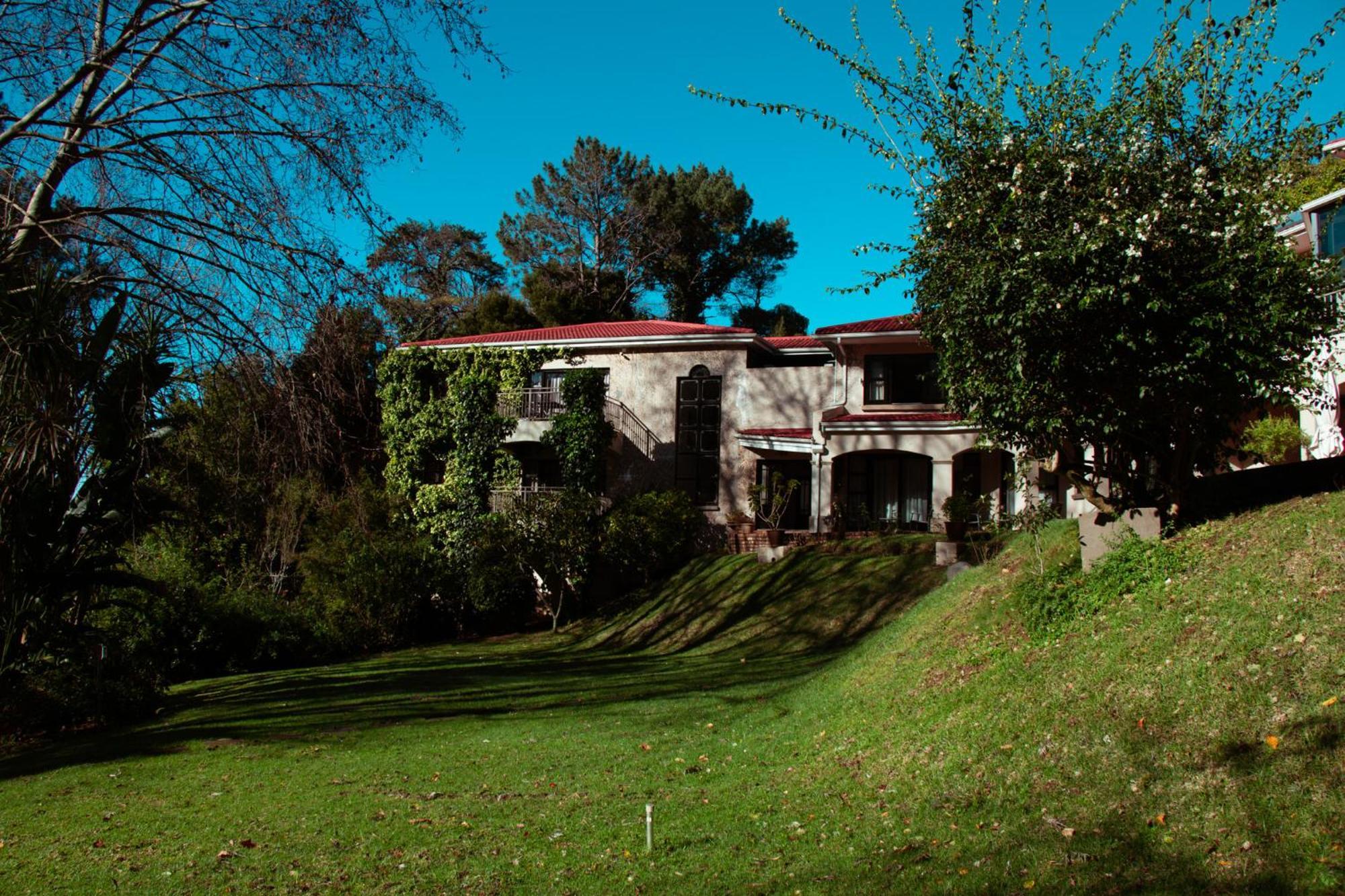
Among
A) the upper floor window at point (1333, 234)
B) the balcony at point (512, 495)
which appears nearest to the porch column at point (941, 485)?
the balcony at point (512, 495)

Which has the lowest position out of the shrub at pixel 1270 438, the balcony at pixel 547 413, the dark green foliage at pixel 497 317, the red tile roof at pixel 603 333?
the shrub at pixel 1270 438

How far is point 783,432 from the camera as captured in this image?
31.1 m

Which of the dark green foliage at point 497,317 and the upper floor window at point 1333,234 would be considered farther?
the dark green foliage at point 497,317

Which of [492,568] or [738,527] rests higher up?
[738,527]

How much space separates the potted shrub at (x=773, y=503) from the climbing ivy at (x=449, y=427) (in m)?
8.34

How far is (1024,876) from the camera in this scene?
613 cm

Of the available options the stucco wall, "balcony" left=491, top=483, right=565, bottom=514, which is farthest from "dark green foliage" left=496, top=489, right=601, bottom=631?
the stucco wall

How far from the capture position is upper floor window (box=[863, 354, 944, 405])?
100 feet

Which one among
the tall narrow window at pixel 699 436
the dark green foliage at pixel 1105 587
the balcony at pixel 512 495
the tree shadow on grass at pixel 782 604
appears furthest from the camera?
the tall narrow window at pixel 699 436

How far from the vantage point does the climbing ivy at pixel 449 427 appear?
33.3 meters

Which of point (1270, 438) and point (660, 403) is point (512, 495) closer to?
point (660, 403)

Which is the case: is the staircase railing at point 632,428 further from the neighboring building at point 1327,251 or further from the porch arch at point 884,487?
the neighboring building at point 1327,251

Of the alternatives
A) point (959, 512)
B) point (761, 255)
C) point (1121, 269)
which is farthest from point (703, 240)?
point (1121, 269)

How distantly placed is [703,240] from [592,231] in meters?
5.54
